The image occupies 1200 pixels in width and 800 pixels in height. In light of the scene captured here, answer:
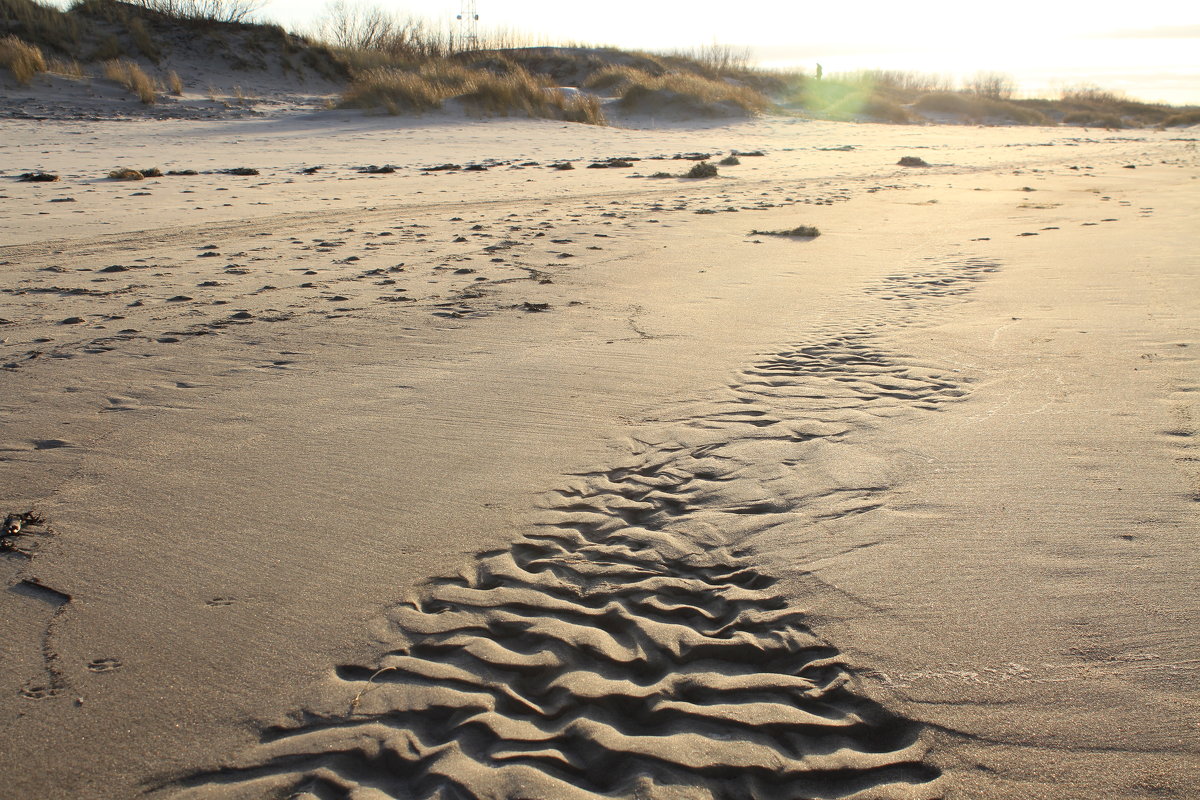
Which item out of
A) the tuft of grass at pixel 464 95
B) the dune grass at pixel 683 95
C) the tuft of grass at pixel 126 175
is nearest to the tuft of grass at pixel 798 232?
the tuft of grass at pixel 126 175

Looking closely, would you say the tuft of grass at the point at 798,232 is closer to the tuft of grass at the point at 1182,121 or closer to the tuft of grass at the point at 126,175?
the tuft of grass at the point at 126,175

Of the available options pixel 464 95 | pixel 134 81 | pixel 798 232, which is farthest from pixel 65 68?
pixel 798 232

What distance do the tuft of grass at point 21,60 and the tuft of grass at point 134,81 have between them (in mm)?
1093

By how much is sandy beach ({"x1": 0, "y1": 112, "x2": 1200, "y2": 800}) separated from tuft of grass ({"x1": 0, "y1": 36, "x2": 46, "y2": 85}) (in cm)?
1195

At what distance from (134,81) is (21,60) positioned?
1745mm

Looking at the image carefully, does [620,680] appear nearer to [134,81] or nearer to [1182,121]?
[134,81]

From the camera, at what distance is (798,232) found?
6.29 meters

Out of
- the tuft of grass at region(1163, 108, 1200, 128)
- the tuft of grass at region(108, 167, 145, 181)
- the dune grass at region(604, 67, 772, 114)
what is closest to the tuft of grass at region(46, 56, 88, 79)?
the tuft of grass at region(108, 167, 145, 181)

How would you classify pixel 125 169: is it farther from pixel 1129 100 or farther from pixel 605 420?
pixel 1129 100

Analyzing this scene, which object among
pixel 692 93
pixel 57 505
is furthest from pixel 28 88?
pixel 57 505

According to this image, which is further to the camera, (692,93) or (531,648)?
(692,93)

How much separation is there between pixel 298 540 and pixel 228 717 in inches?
25.4

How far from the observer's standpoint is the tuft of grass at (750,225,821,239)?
6242 mm

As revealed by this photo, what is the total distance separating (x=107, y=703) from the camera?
62.2 inches
